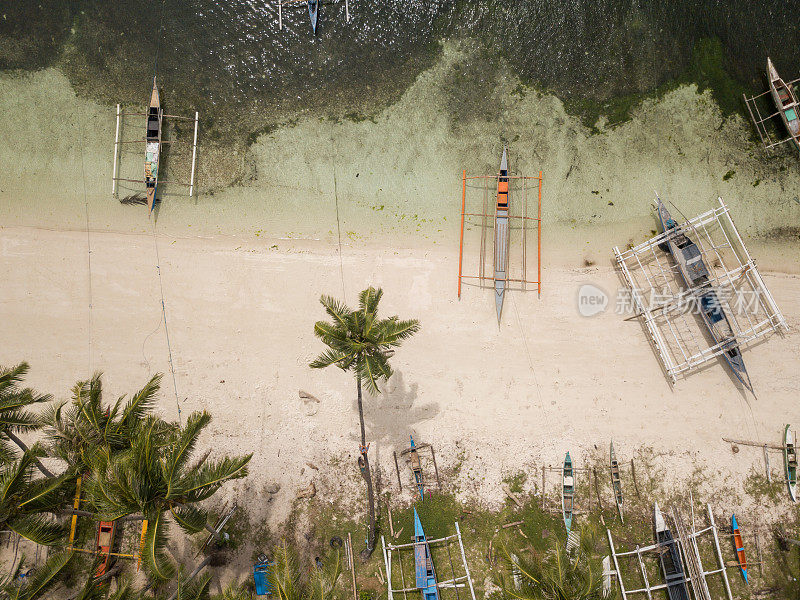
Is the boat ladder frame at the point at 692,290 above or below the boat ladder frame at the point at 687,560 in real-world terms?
above

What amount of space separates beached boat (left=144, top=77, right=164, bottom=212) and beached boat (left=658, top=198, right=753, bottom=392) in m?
15.3

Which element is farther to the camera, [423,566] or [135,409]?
[423,566]

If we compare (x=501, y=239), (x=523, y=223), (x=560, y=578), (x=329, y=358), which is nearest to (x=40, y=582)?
(x=329, y=358)

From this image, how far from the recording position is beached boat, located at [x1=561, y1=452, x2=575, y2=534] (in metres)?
14.4

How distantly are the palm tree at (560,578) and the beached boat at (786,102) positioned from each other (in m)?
13.5

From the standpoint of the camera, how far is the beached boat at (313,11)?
51.1 ft

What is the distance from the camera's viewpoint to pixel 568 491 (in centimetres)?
1453

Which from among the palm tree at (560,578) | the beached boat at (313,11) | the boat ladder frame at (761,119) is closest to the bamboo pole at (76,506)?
the palm tree at (560,578)

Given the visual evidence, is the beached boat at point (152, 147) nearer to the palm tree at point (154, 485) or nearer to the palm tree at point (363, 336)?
the palm tree at point (154, 485)

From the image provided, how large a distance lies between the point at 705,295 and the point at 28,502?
1773 centimetres

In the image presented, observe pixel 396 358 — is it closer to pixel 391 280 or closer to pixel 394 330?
pixel 391 280

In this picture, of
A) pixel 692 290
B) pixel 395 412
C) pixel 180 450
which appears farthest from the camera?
pixel 395 412

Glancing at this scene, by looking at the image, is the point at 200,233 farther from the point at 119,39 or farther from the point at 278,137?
the point at 119,39

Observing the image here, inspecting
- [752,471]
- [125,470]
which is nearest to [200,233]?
[125,470]
